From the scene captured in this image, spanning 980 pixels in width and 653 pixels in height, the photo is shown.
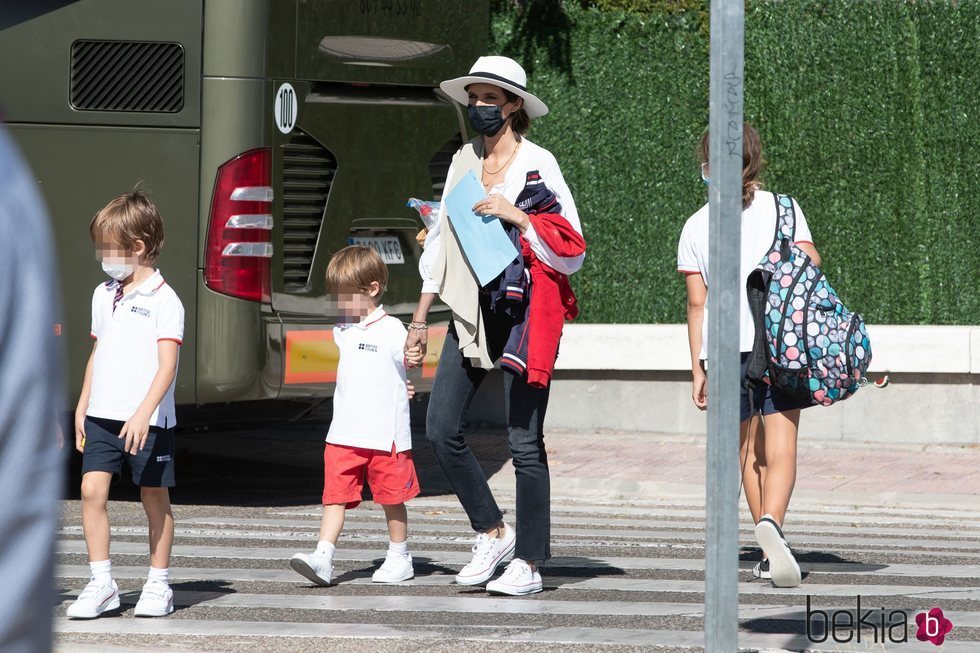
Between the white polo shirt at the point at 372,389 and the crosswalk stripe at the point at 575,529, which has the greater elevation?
the white polo shirt at the point at 372,389

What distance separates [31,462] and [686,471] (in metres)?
9.37

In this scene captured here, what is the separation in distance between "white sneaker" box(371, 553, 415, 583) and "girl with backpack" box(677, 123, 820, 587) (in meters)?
1.39

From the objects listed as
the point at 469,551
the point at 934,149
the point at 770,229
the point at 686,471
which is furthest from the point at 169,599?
the point at 934,149

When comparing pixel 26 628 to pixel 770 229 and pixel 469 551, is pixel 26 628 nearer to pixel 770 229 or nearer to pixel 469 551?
pixel 770 229

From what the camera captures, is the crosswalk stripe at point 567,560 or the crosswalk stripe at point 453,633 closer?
the crosswalk stripe at point 453,633

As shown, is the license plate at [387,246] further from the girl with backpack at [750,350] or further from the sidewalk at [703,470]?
the girl with backpack at [750,350]

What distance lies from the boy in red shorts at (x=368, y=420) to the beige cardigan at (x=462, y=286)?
0.99 feet

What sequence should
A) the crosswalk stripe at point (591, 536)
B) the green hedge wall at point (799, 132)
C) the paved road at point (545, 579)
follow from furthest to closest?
the green hedge wall at point (799, 132) → the crosswalk stripe at point (591, 536) → the paved road at point (545, 579)

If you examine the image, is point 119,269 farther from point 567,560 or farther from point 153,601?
point 567,560

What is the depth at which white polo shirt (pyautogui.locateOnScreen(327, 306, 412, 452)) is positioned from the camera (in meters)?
6.19

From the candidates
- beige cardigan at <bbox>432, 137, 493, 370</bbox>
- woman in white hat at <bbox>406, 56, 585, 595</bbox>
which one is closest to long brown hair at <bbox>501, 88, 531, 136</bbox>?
woman in white hat at <bbox>406, 56, 585, 595</bbox>

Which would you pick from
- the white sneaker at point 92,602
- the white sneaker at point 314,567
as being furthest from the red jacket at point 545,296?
the white sneaker at point 92,602

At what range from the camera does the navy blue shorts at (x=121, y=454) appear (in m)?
5.49

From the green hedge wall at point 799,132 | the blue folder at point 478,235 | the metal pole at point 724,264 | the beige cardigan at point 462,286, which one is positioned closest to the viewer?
the metal pole at point 724,264
